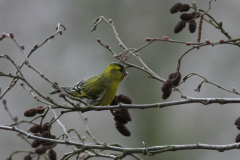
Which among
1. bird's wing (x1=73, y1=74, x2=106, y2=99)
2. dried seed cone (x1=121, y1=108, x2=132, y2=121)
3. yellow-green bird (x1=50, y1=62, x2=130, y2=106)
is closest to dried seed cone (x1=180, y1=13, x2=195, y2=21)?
dried seed cone (x1=121, y1=108, x2=132, y2=121)

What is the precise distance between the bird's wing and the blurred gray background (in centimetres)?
369

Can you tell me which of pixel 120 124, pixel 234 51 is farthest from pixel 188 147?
pixel 234 51

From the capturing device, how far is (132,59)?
6.79m

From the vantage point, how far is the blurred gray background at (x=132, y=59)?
6625 mm

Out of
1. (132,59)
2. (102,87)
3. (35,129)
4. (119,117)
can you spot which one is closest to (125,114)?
(119,117)

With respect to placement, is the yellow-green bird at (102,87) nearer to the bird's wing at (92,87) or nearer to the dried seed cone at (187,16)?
the bird's wing at (92,87)

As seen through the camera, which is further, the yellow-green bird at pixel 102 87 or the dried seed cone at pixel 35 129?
the yellow-green bird at pixel 102 87

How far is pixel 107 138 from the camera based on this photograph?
23.7 feet

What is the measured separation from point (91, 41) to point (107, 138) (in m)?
2.12

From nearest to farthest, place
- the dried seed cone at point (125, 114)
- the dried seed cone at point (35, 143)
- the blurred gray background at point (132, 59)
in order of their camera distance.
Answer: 1. the dried seed cone at point (35, 143)
2. the dried seed cone at point (125, 114)
3. the blurred gray background at point (132, 59)

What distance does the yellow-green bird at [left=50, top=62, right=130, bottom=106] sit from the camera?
2742 millimetres

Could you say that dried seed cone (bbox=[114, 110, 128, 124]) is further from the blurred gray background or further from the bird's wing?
the blurred gray background

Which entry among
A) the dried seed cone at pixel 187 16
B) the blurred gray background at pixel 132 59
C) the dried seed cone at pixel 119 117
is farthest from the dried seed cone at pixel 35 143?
the blurred gray background at pixel 132 59

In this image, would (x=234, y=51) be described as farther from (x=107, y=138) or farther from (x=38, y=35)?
(x=38, y=35)
